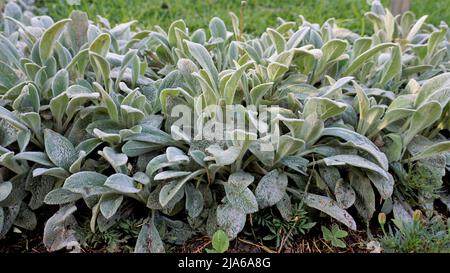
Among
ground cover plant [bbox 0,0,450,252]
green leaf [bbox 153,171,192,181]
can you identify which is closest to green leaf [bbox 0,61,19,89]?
ground cover plant [bbox 0,0,450,252]

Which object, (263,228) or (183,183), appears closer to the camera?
(183,183)

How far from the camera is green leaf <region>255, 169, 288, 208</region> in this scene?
6.32 feet

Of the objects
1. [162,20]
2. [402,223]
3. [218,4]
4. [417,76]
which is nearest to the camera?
[402,223]

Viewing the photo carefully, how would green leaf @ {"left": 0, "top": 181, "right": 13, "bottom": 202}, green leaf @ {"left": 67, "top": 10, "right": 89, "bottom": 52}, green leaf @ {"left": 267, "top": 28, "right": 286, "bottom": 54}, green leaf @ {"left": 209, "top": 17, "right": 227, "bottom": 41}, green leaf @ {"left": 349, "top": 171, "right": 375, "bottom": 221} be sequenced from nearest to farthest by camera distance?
green leaf @ {"left": 0, "top": 181, "right": 13, "bottom": 202}, green leaf @ {"left": 349, "top": 171, "right": 375, "bottom": 221}, green leaf @ {"left": 267, "top": 28, "right": 286, "bottom": 54}, green leaf @ {"left": 67, "top": 10, "right": 89, "bottom": 52}, green leaf @ {"left": 209, "top": 17, "right": 227, "bottom": 41}

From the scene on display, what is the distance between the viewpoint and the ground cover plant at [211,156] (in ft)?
6.24

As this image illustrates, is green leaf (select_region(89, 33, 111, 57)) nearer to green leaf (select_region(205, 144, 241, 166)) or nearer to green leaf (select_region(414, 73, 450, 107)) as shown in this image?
green leaf (select_region(205, 144, 241, 166))

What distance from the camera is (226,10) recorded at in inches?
174

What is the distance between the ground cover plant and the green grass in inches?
76.3

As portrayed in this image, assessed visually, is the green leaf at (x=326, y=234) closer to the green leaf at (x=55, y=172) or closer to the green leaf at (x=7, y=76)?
the green leaf at (x=55, y=172)

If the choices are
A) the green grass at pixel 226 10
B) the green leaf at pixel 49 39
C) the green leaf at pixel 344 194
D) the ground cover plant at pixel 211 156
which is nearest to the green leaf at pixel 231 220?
the ground cover plant at pixel 211 156
